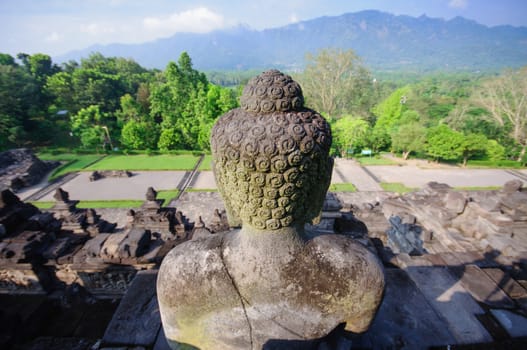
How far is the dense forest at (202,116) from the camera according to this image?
2359 cm

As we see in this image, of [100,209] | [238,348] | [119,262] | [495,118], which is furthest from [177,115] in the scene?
[495,118]

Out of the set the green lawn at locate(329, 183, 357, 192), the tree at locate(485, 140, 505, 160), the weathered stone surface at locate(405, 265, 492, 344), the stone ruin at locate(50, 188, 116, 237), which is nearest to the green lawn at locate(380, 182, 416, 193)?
the green lawn at locate(329, 183, 357, 192)

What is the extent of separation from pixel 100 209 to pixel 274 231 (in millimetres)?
16134

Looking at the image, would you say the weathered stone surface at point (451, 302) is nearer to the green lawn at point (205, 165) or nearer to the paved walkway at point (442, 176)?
the paved walkway at point (442, 176)

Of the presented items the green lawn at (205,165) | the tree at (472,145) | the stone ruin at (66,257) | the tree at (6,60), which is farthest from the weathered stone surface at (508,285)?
the tree at (6,60)

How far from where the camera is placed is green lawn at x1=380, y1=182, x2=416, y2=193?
55.9ft

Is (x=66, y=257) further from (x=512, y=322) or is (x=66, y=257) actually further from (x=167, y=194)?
(x=167, y=194)

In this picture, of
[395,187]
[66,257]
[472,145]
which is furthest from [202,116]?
[472,145]

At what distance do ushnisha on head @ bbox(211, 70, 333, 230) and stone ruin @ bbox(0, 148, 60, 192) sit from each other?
23050mm

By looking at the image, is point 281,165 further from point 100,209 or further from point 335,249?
point 100,209

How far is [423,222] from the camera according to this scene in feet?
29.7

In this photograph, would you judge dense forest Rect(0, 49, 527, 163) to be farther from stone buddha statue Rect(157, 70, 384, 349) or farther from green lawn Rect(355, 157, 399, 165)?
stone buddha statue Rect(157, 70, 384, 349)

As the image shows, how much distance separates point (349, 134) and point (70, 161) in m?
26.2

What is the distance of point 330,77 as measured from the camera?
32.8 m
